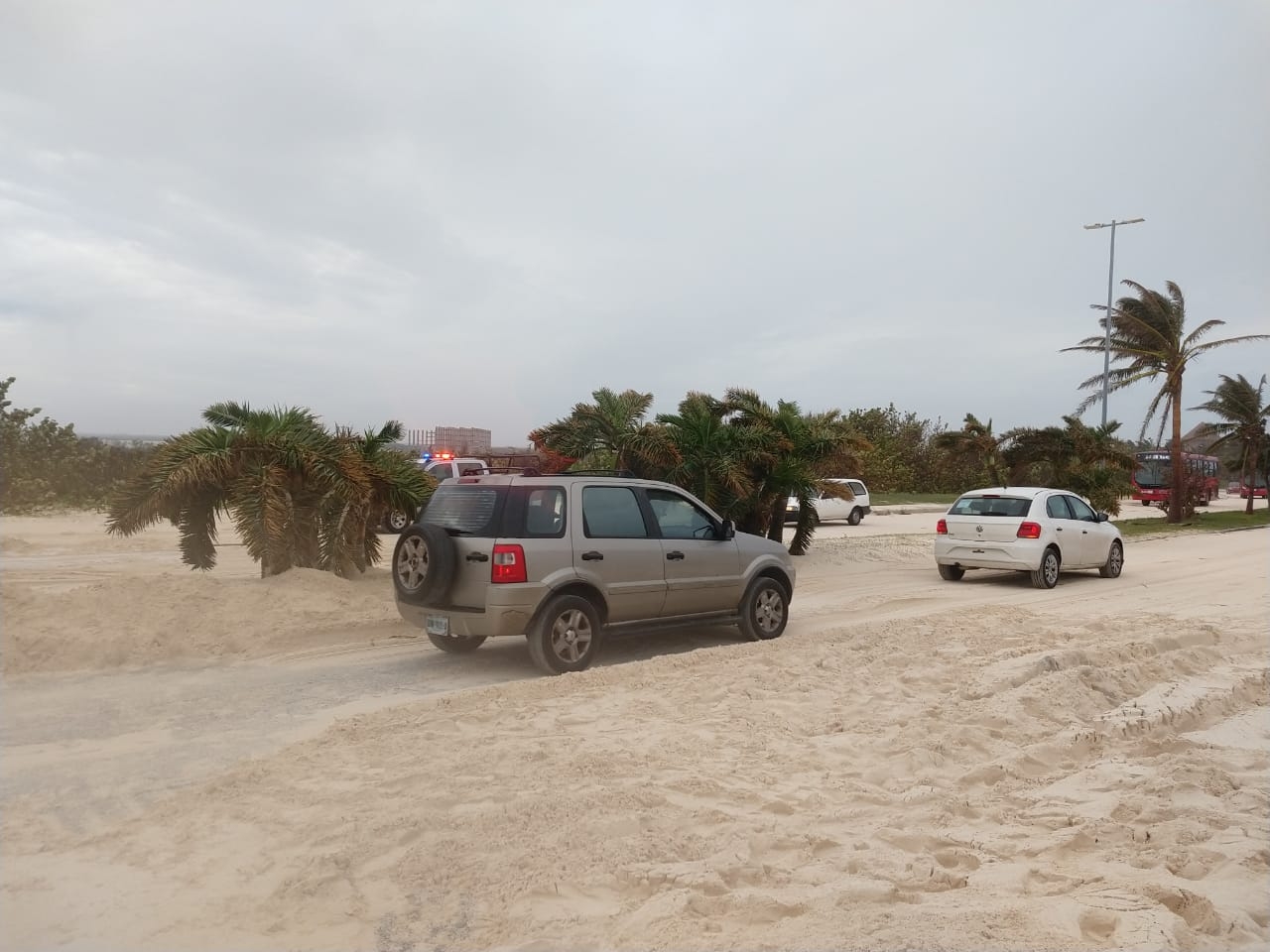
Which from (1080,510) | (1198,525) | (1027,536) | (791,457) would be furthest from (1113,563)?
(1198,525)

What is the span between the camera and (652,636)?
1041 centimetres

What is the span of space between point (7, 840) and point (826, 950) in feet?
12.5

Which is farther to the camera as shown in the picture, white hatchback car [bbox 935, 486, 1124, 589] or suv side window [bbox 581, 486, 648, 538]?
white hatchback car [bbox 935, 486, 1124, 589]

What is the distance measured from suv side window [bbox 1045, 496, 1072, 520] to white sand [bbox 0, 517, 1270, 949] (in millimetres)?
7067

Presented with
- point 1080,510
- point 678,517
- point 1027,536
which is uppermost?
point 1080,510

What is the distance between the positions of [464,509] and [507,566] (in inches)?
34.2

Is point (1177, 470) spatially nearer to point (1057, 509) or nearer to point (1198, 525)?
point (1198, 525)

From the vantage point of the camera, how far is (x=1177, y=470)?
3353 cm

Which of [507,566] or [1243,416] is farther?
[1243,416]

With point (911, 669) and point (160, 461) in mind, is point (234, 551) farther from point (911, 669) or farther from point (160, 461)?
point (911, 669)

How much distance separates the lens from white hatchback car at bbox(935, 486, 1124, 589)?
48.8ft

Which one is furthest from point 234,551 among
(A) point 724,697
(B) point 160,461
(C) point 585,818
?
(C) point 585,818

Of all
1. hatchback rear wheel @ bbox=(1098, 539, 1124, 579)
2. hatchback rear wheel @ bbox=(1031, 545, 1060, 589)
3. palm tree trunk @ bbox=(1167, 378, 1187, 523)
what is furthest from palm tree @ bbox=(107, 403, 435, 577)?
palm tree trunk @ bbox=(1167, 378, 1187, 523)

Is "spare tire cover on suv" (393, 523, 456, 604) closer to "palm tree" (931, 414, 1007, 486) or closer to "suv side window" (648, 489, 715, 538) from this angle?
"suv side window" (648, 489, 715, 538)
